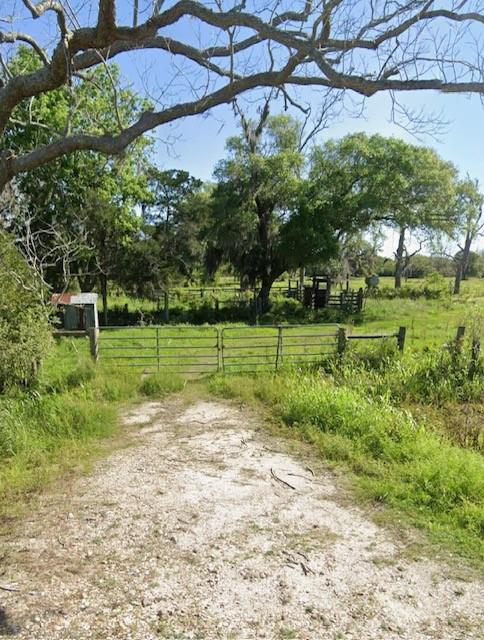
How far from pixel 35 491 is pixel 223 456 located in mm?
2162

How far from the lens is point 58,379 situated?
8.17 meters

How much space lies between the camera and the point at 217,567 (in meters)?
3.39

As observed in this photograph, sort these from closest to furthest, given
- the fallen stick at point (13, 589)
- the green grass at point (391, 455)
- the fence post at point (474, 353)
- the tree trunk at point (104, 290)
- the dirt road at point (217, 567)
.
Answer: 1. the dirt road at point (217, 567)
2. the fallen stick at point (13, 589)
3. the green grass at point (391, 455)
4. the fence post at point (474, 353)
5. the tree trunk at point (104, 290)

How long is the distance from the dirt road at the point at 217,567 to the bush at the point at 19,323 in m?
3.39

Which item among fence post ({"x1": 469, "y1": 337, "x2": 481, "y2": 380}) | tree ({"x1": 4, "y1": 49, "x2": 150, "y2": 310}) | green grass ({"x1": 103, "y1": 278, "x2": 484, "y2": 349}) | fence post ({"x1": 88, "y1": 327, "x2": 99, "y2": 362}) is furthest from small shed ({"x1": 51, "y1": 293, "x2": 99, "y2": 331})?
fence post ({"x1": 469, "y1": 337, "x2": 481, "y2": 380})

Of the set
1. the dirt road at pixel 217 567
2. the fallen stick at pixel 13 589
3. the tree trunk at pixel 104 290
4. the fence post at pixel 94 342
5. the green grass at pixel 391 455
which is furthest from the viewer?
the tree trunk at pixel 104 290

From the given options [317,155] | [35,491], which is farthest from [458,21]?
[317,155]

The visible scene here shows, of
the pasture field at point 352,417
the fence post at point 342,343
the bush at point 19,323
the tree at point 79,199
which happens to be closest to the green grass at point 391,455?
the pasture field at point 352,417

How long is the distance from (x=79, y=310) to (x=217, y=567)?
43.0ft

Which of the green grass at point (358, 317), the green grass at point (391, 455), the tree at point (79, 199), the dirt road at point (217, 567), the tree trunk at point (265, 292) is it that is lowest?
the dirt road at point (217, 567)

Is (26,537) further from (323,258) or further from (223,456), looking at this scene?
(323,258)

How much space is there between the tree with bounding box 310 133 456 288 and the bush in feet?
52.6

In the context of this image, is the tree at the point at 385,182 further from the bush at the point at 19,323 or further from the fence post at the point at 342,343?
the bush at the point at 19,323

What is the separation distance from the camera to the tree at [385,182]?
20797 mm
